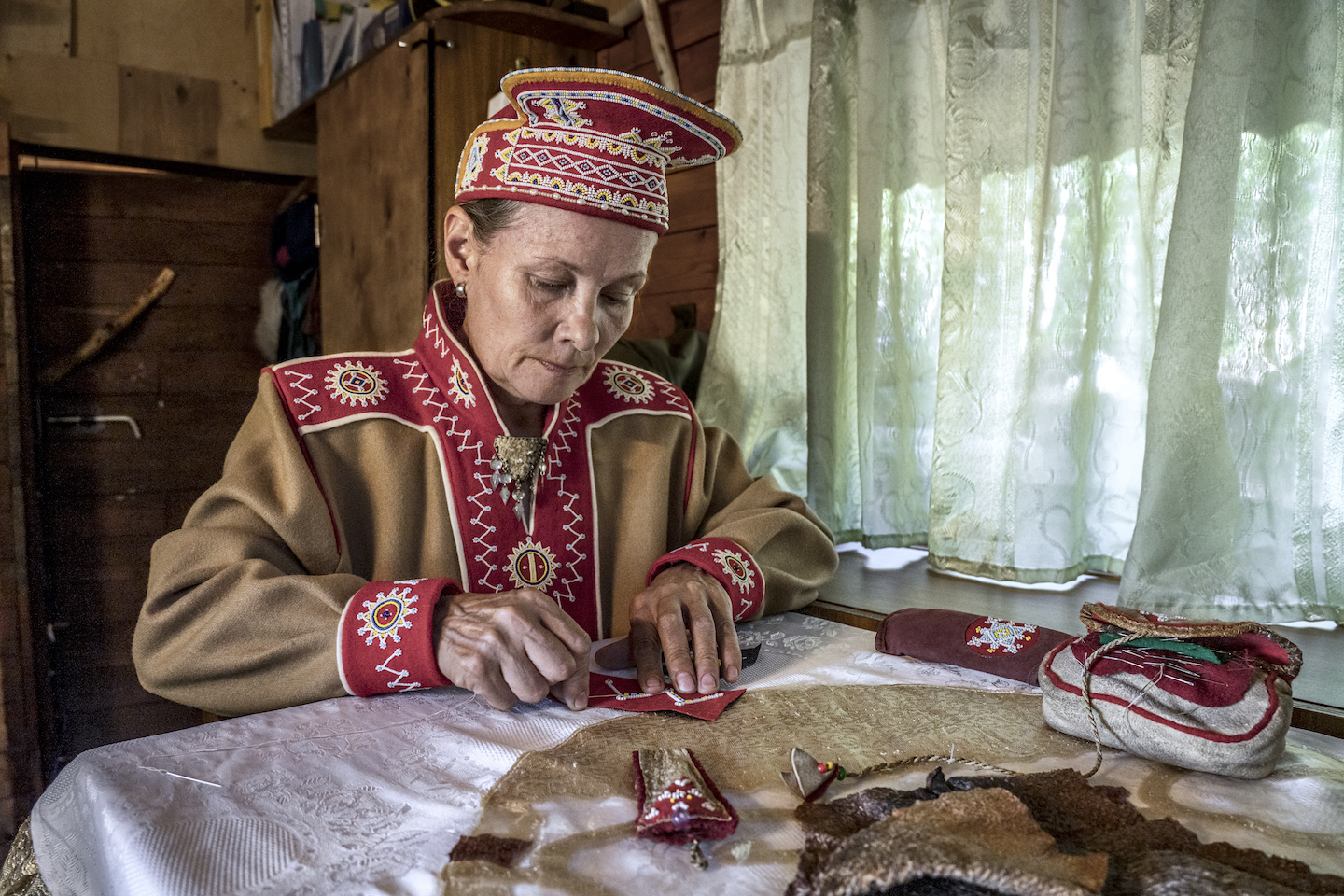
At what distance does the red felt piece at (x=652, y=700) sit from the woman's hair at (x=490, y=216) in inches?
24.0

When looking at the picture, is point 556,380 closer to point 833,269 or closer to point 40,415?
point 833,269

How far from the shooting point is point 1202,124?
4.22 ft

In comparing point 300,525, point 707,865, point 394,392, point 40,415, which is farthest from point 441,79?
point 707,865

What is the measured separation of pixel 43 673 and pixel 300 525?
236cm

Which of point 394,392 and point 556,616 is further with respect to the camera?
point 394,392

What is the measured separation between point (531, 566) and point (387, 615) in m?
0.35

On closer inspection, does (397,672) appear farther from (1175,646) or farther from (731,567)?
(1175,646)

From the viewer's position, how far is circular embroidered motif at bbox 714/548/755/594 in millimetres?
1158

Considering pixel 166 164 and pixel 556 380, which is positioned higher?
pixel 166 164

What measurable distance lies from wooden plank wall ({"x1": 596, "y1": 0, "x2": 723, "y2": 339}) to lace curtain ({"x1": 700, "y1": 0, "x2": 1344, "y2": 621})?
0.72 ft

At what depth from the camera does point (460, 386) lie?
1260 millimetres

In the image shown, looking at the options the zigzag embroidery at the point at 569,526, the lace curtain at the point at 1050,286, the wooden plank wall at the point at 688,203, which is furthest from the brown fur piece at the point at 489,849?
the wooden plank wall at the point at 688,203

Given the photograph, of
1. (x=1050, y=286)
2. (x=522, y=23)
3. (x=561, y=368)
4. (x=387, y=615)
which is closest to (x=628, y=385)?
(x=561, y=368)

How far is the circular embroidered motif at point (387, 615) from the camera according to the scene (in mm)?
911
